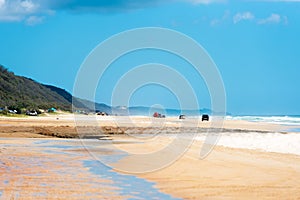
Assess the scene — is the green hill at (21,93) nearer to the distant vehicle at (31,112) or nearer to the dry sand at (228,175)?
the distant vehicle at (31,112)

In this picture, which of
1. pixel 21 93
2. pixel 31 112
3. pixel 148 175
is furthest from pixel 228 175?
pixel 21 93

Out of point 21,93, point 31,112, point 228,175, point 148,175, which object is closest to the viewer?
point 228,175

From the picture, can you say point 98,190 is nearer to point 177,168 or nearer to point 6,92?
point 177,168

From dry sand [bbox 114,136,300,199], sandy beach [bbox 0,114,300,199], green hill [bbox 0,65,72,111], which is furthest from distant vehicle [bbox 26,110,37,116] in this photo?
dry sand [bbox 114,136,300,199]

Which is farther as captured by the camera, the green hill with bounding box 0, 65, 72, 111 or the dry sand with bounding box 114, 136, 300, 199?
the green hill with bounding box 0, 65, 72, 111

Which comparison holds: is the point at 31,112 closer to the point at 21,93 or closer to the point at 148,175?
the point at 21,93

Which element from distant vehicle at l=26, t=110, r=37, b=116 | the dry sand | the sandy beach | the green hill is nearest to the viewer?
the sandy beach

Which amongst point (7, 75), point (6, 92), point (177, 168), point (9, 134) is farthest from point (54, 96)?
point (177, 168)

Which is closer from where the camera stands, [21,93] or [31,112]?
[31,112]

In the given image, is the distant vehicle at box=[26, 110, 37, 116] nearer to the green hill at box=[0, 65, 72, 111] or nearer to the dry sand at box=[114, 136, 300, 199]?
the green hill at box=[0, 65, 72, 111]

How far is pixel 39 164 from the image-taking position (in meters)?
19.4

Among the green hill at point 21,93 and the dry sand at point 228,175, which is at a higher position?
the green hill at point 21,93

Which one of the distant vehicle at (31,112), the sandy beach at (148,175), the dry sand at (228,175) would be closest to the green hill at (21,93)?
the distant vehicle at (31,112)

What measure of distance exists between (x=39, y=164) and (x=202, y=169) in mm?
5744
